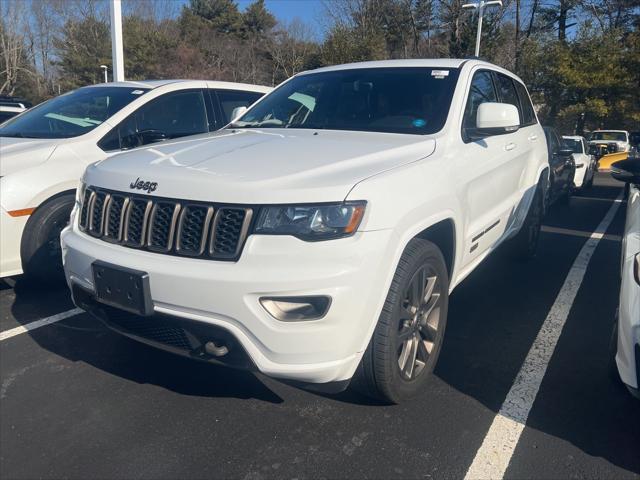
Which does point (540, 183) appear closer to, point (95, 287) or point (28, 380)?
point (95, 287)

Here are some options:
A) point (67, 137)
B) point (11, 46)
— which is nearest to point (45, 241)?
point (67, 137)

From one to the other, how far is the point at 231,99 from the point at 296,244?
4.09 m

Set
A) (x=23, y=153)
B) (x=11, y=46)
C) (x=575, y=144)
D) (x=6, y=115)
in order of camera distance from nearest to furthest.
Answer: (x=23, y=153) → (x=6, y=115) → (x=575, y=144) → (x=11, y=46)

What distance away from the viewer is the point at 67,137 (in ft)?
15.0

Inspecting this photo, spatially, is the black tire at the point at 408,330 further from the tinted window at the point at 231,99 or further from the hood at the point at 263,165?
the tinted window at the point at 231,99

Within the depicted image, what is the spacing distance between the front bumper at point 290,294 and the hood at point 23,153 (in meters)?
2.31

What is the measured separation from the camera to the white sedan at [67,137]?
13.2 feet

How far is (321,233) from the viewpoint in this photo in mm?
2279

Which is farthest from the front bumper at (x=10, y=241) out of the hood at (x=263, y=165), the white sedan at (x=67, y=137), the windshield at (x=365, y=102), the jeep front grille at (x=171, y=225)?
the windshield at (x=365, y=102)

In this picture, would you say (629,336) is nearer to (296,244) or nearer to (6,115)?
(296,244)

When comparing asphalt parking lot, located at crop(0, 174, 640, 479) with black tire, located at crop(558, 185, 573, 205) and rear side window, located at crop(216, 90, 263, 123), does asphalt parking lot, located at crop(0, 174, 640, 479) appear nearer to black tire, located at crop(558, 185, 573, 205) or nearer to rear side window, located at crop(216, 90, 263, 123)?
rear side window, located at crop(216, 90, 263, 123)

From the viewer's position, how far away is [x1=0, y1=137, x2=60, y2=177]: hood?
4.01 m

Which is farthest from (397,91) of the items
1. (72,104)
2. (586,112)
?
(586,112)

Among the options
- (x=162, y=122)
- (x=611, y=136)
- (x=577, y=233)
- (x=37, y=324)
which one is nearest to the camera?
(x=37, y=324)
